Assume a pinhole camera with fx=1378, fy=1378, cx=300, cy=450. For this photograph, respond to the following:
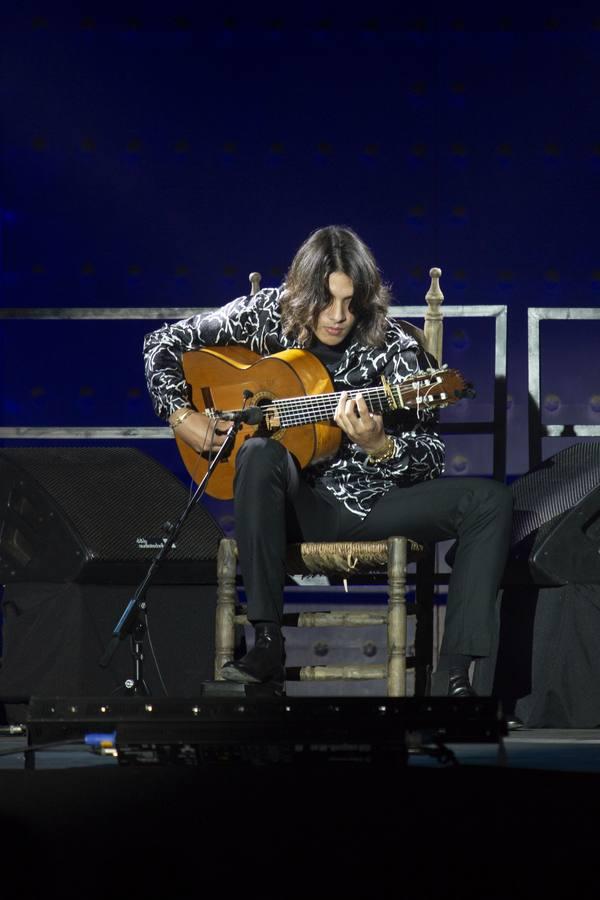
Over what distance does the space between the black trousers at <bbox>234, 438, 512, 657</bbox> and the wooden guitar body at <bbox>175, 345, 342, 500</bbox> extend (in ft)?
0.30

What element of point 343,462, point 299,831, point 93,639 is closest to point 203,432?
point 343,462

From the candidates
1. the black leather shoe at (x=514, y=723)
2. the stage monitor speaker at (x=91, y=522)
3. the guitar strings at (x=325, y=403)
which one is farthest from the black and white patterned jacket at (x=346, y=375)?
the black leather shoe at (x=514, y=723)

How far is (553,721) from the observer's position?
9.71ft

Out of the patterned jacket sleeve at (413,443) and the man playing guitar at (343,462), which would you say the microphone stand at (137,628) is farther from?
the patterned jacket sleeve at (413,443)

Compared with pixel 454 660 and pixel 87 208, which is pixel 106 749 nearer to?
pixel 454 660

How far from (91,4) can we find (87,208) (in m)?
0.61

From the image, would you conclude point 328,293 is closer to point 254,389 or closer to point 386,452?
point 254,389

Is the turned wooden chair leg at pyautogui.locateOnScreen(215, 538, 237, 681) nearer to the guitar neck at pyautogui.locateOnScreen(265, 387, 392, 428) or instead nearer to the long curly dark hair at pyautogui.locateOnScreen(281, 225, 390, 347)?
the guitar neck at pyautogui.locateOnScreen(265, 387, 392, 428)

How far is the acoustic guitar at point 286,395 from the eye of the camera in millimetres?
2914

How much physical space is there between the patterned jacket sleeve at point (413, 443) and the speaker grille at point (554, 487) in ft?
0.92

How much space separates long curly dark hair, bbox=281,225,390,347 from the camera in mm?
A: 3088

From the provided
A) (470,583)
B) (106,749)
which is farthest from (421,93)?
(106,749)

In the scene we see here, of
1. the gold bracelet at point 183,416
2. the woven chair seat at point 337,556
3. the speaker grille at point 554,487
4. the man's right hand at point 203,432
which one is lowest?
the woven chair seat at point 337,556

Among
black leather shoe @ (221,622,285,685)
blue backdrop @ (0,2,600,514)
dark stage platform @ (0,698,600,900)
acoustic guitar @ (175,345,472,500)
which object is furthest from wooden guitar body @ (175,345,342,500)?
dark stage platform @ (0,698,600,900)
